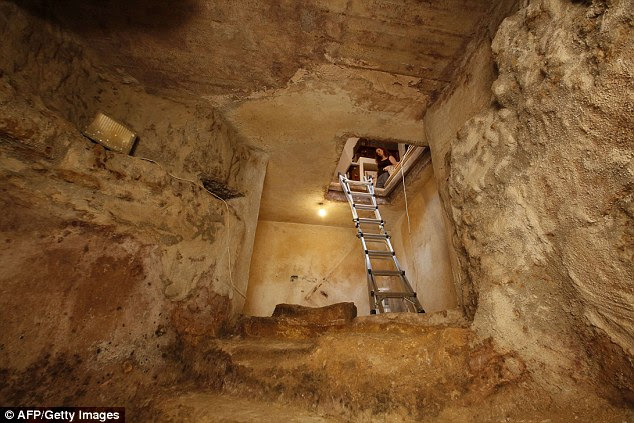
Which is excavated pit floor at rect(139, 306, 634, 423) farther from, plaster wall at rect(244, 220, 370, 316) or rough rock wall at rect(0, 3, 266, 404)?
plaster wall at rect(244, 220, 370, 316)

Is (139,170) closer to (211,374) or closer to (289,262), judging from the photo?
(211,374)

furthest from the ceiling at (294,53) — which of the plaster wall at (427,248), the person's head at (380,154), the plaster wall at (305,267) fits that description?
the person's head at (380,154)

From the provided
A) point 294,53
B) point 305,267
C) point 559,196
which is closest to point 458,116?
point 559,196

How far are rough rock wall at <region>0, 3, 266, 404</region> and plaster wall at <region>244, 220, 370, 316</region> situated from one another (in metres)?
2.20

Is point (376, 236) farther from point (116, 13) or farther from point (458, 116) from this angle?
point (116, 13)

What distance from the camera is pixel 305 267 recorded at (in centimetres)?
434

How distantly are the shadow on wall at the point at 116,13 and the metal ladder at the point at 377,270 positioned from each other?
2.41 meters

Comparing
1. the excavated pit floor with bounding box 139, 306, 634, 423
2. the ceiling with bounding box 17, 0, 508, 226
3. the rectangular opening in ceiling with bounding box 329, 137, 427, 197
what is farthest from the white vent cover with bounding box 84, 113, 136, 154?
the rectangular opening in ceiling with bounding box 329, 137, 427, 197

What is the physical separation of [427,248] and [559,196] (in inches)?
87.0

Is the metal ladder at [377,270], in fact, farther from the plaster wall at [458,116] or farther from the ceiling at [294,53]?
the ceiling at [294,53]

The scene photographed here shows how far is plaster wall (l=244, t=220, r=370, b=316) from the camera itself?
4.12 metres

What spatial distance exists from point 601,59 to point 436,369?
1255 mm

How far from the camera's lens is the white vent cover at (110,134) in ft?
5.31

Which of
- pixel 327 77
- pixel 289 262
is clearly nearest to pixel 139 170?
pixel 327 77
